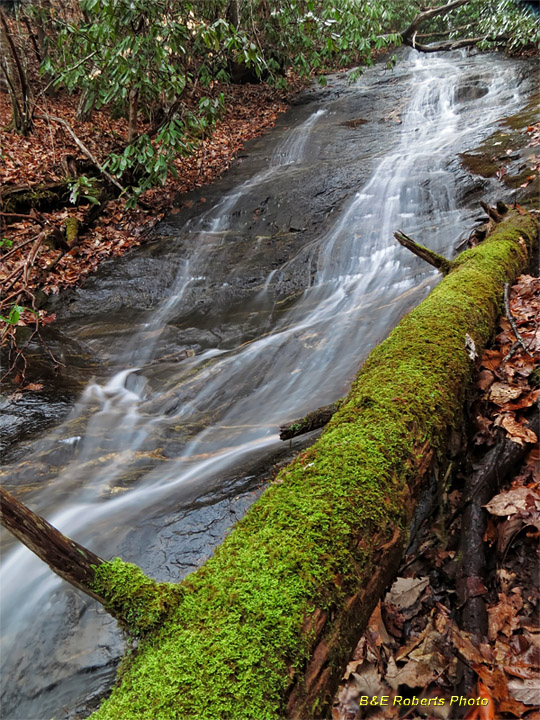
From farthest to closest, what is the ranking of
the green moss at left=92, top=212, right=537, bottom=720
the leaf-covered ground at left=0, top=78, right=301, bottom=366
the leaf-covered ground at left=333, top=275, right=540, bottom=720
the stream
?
the leaf-covered ground at left=0, top=78, right=301, bottom=366 → the stream → the leaf-covered ground at left=333, top=275, right=540, bottom=720 → the green moss at left=92, top=212, right=537, bottom=720

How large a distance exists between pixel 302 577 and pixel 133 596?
62 centimetres

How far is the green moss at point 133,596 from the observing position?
156 cm

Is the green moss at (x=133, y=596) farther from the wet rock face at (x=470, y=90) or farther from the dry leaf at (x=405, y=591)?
the wet rock face at (x=470, y=90)

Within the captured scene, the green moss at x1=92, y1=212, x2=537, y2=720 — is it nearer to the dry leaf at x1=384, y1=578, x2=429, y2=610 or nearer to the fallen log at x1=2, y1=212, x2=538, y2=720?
the fallen log at x1=2, y1=212, x2=538, y2=720

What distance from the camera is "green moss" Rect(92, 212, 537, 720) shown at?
1.35 m

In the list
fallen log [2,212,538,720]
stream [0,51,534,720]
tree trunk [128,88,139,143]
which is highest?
tree trunk [128,88,139,143]

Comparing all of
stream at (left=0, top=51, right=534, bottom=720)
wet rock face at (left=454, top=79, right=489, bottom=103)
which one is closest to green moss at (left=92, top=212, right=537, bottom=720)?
stream at (left=0, top=51, right=534, bottom=720)

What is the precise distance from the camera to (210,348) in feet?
21.1

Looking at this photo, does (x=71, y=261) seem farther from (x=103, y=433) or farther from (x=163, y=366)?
(x=103, y=433)

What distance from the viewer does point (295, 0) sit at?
8078 millimetres

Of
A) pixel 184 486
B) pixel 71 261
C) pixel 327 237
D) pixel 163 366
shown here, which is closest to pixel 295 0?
pixel 327 237

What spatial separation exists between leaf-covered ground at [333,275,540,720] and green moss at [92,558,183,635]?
881 millimetres

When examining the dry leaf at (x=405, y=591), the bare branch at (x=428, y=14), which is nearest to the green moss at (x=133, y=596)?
the dry leaf at (x=405, y=591)

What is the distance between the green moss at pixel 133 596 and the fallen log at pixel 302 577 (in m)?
0.01
